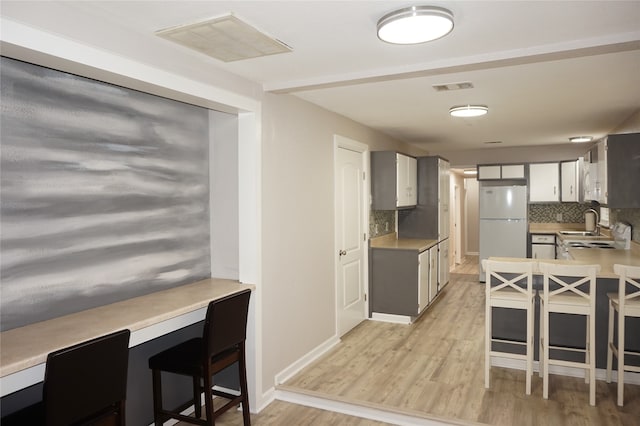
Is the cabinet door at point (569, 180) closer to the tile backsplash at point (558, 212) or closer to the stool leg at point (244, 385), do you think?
the tile backsplash at point (558, 212)

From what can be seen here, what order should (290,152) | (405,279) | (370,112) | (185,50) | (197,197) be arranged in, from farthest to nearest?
(405,279) → (370,112) → (290,152) → (197,197) → (185,50)

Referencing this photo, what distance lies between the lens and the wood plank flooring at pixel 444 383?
125 inches

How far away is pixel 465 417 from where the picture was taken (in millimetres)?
3111

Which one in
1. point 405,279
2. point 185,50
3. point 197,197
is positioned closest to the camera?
point 185,50

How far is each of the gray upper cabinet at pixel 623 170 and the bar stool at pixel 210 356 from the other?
3636 millimetres

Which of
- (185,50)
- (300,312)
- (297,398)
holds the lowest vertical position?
(297,398)

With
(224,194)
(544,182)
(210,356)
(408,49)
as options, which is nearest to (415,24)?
(408,49)

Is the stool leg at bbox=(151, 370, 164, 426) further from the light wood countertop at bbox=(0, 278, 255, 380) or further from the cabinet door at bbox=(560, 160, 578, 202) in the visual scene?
the cabinet door at bbox=(560, 160, 578, 202)

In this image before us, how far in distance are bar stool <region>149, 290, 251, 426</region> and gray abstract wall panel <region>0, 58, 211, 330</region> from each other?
510 millimetres

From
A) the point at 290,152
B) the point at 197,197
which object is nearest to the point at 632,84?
the point at 290,152

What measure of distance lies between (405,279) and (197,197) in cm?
296

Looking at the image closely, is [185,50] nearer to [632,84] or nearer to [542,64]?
[542,64]

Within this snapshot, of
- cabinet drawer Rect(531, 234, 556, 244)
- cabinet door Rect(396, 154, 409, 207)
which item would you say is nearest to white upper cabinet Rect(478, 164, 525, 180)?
cabinet drawer Rect(531, 234, 556, 244)

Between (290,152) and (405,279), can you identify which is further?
(405,279)
